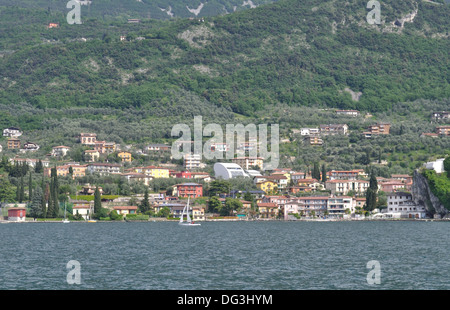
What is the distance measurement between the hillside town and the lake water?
968 inches

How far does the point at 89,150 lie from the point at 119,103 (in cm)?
4581

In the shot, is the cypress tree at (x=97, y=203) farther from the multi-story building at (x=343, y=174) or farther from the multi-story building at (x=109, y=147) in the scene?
the multi-story building at (x=109, y=147)

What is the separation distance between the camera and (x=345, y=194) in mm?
124562

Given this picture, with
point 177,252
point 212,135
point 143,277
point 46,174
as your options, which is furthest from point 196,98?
point 143,277

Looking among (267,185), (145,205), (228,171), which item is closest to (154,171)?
(228,171)

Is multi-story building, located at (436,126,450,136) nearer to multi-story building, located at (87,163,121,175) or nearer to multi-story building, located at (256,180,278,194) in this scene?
multi-story building, located at (256,180,278,194)

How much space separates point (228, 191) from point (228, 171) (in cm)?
1812

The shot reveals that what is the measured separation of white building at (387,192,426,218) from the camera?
115 metres

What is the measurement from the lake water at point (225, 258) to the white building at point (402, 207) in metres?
26.3

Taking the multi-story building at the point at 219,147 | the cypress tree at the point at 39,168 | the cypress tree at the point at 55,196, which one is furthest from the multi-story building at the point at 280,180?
the cypress tree at the point at 55,196

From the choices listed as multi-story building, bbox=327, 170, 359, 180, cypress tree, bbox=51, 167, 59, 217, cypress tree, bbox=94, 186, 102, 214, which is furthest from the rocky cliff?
cypress tree, bbox=51, 167, 59, 217

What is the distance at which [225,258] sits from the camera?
2207 inches
